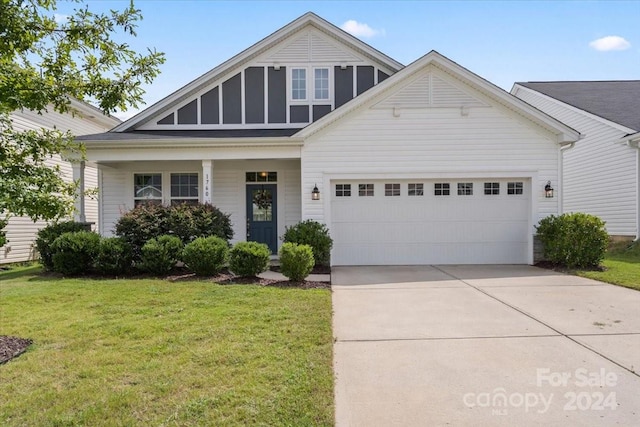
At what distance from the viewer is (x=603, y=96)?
677 inches

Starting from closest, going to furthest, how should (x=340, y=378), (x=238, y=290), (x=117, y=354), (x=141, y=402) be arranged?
(x=141, y=402)
(x=340, y=378)
(x=117, y=354)
(x=238, y=290)

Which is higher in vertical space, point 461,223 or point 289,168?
point 289,168

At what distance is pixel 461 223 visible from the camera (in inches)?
434

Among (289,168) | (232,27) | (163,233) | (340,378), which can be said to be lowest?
(340,378)

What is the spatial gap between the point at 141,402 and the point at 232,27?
10631 millimetres

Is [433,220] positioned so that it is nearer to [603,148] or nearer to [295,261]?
[295,261]

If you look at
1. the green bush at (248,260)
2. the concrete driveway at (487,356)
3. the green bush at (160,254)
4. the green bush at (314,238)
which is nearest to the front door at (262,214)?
the green bush at (314,238)

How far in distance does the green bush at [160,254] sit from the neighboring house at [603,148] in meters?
11.4

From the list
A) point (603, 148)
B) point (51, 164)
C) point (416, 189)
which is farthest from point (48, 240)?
point (603, 148)

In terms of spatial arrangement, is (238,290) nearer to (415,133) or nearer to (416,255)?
(416,255)

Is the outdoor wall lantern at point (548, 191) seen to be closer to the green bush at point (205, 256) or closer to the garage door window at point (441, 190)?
the garage door window at point (441, 190)

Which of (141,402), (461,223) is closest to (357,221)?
(461,223)

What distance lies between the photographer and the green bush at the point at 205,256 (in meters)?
8.80

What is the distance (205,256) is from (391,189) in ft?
17.1
